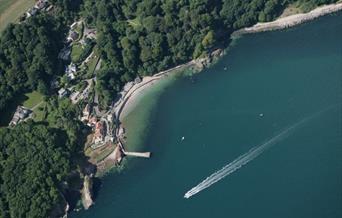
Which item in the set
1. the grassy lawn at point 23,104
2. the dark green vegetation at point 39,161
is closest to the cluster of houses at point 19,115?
the grassy lawn at point 23,104

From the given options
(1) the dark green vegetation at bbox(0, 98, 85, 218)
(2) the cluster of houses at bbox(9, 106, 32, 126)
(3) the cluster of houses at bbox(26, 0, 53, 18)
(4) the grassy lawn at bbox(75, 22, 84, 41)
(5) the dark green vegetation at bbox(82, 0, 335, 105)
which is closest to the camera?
(1) the dark green vegetation at bbox(0, 98, 85, 218)

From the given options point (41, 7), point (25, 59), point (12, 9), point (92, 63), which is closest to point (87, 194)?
point (92, 63)

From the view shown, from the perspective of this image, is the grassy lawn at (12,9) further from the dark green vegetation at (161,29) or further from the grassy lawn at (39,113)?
the grassy lawn at (39,113)

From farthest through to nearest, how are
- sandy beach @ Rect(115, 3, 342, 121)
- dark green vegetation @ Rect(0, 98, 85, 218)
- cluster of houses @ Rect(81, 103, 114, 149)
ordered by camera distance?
sandy beach @ Rect(115, 3, 342, 121), cluster of houses @ Rect(81, 103, 114, 149), dark green vegetation @ Rect(0, 98, 85, 218)

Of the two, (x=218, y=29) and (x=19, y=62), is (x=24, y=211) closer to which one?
(x=19, y=62)

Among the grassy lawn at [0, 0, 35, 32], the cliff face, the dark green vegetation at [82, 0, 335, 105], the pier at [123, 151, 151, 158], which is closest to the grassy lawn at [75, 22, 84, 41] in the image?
the dark green vegetation at [82, 0, 335, 105]

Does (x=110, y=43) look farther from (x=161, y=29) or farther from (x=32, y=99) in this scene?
(x=32, y=99)

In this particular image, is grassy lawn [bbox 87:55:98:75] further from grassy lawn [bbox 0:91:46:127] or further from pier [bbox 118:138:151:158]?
pier [bbox 118:138:151:158]
